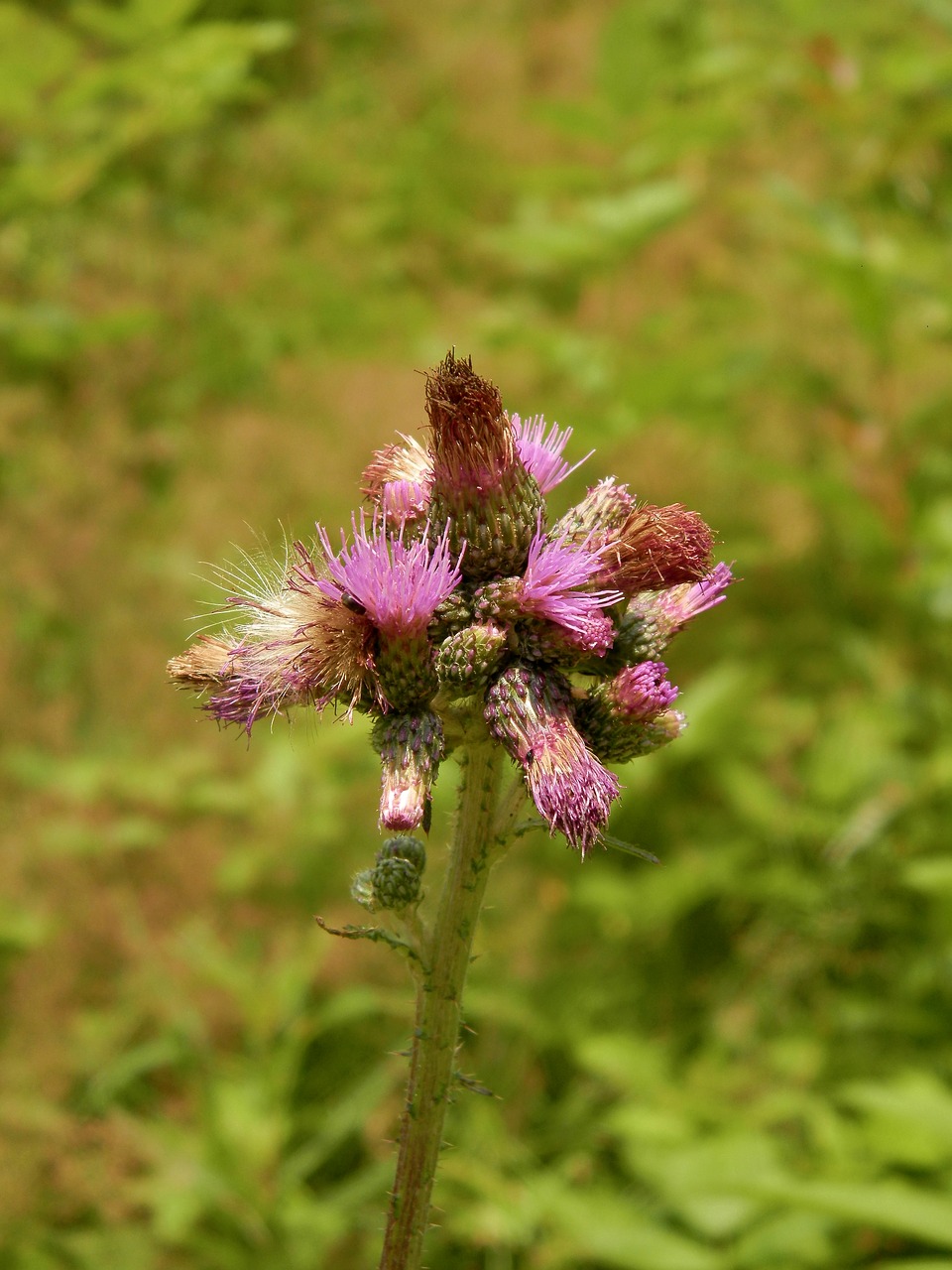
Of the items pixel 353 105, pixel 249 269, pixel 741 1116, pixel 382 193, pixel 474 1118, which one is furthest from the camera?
pixel 353 105

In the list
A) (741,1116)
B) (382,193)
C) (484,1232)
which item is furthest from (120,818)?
(382,193)

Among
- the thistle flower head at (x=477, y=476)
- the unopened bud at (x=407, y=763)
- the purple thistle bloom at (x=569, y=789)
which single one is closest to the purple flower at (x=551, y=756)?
the purple thistle bloom at (x=569, y=789)

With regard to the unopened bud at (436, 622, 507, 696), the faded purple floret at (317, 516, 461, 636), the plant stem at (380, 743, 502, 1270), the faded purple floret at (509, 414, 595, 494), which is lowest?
the plant stem at (380, 743, 502, 1270)

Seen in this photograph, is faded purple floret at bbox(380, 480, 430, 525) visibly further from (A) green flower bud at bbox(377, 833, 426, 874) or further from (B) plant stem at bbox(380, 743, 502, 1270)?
(A) green flower bud at bbox(377, 833, 426, 874)

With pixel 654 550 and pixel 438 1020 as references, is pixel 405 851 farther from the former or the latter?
pixel 654 550

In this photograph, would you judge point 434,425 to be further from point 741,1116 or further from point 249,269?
point 249,269

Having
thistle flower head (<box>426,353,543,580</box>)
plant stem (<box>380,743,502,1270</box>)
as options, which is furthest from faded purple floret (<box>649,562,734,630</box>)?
plant stem (<box>380,743,502,1270</box>)
